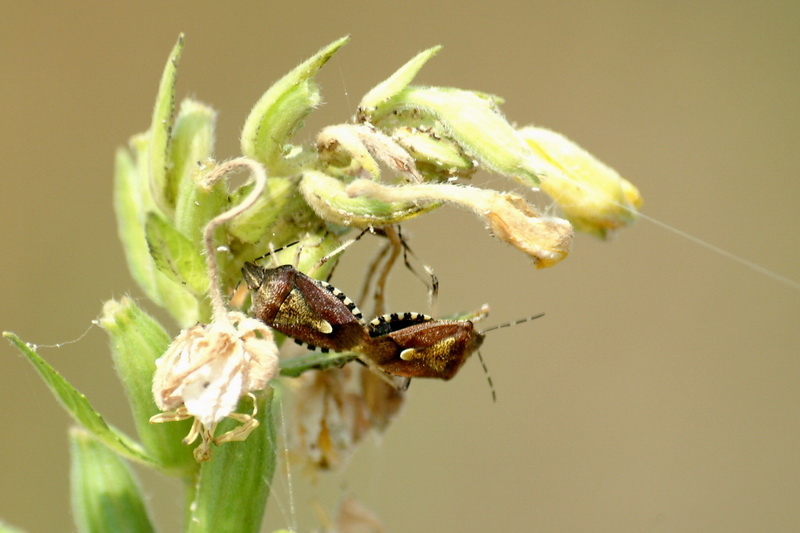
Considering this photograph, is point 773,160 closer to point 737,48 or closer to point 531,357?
point 737,48

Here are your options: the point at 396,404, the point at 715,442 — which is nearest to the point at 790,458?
the point at 715,442

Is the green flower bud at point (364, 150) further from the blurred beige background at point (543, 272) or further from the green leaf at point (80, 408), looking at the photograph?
the blurred beige background at point (543, 272)

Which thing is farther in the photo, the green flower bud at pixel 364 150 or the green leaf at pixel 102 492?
the green leaf at pixel 102 492

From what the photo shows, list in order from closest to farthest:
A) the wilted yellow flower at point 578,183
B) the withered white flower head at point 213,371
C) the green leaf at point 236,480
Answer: the withered white flower head at point 213,371 < the green leaf at point 236,480 < the wilted yellow flower at point 578,183

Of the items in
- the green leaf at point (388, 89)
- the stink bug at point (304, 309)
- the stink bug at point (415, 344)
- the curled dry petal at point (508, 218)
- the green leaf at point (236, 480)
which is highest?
the green leaf at point (388, 89)

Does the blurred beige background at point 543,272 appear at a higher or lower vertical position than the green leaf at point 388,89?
lower

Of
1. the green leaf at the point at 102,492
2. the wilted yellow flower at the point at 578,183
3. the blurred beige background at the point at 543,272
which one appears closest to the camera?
the wilted yellow flower at the point at 578,183

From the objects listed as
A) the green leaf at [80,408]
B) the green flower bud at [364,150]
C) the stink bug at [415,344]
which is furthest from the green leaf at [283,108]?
the green leaf at [80,408]

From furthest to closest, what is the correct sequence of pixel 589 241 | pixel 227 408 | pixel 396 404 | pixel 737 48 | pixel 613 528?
pixel 737 48, pixel 589 241, pixel 613 528, pixel 396 404, pixel 227 408
